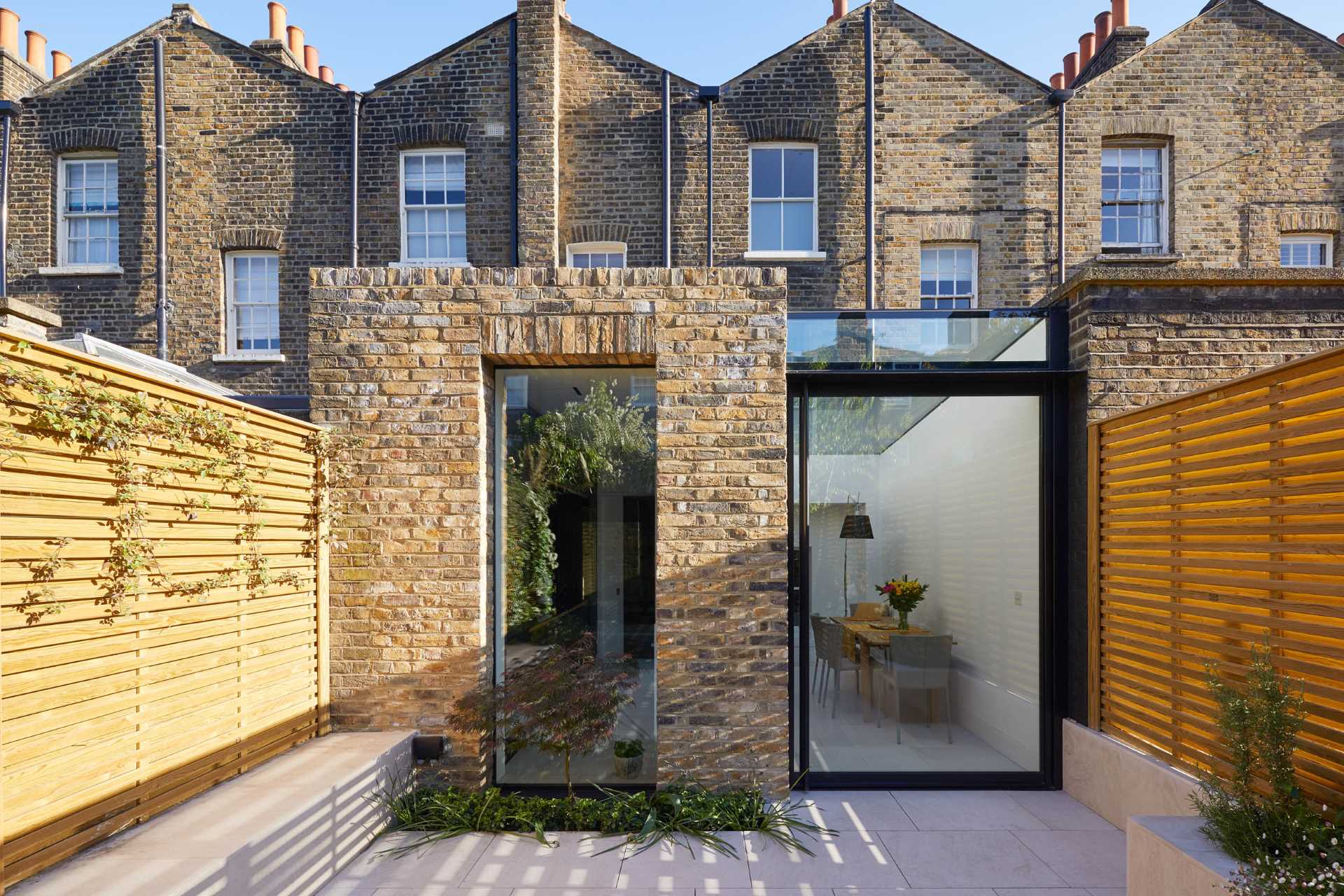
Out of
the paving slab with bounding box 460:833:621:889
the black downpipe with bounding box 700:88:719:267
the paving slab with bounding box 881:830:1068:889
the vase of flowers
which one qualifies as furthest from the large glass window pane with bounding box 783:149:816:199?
the paving slab with bounding box 460:833:621:889

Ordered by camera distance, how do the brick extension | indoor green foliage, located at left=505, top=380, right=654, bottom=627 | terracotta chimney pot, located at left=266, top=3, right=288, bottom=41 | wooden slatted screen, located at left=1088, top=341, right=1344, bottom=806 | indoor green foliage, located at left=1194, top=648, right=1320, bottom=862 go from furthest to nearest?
terracotta chimney pot, located at left=266, top=3, right=288, bottom=41 → indoor green foliage, located at left=505, top=380, right=654, bottom=627 → the brick extension → wooden slatted screen, located at left=1088, top=341, right=1344, bottom=806 → indoor green foliage, located at left=1194, top=648, right=1320, bottom=862

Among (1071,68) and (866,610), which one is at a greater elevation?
(1071,68)

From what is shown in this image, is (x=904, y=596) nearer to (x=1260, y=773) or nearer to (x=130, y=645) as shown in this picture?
(x=1260, y=773)

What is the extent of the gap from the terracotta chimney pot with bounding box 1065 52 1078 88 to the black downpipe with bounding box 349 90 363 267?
415 inches

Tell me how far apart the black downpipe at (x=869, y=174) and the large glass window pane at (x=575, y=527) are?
495 cm

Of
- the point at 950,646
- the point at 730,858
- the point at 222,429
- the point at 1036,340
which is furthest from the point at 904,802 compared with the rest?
the point at 222,429

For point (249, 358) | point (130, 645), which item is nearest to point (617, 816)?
point (130, 645)

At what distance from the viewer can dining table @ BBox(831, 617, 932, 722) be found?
17.5 feet

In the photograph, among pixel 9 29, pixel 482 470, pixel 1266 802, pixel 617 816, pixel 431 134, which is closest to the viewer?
pixel 1266 802

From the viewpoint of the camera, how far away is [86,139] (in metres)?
9.67

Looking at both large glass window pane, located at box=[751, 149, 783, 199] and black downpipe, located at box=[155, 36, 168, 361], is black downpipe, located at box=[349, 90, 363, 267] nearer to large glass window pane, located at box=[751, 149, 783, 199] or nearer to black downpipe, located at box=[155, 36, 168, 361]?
black downpipe, located at box=[155, 36, 168, 361]

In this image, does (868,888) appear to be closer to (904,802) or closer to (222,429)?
(904,802)

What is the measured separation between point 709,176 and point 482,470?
580 cm

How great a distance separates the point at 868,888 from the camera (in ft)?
12.4
